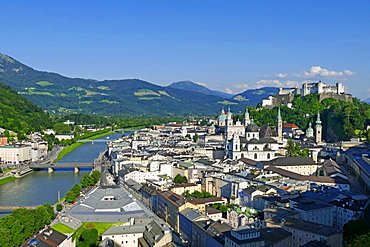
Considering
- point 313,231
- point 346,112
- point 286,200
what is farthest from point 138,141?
point 313,231

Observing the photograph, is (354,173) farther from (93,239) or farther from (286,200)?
(93,239)

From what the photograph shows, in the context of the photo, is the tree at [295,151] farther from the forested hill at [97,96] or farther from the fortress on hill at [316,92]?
the forested hill at [97,96]

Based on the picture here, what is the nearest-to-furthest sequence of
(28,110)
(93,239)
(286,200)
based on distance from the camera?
(93,239) → (286,200) → (28,110)

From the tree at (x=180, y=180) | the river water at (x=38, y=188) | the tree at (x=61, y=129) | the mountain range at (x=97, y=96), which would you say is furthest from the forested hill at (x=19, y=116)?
the mountain range at (x=97, y=96)

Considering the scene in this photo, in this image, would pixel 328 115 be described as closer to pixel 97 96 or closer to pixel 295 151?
pixel 295 151

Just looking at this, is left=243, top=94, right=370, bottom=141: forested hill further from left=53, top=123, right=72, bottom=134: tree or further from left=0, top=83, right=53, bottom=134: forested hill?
left=53, top=123, right=72, bottom=134: tree

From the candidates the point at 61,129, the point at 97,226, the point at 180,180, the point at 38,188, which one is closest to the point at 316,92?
the point at 180,180
